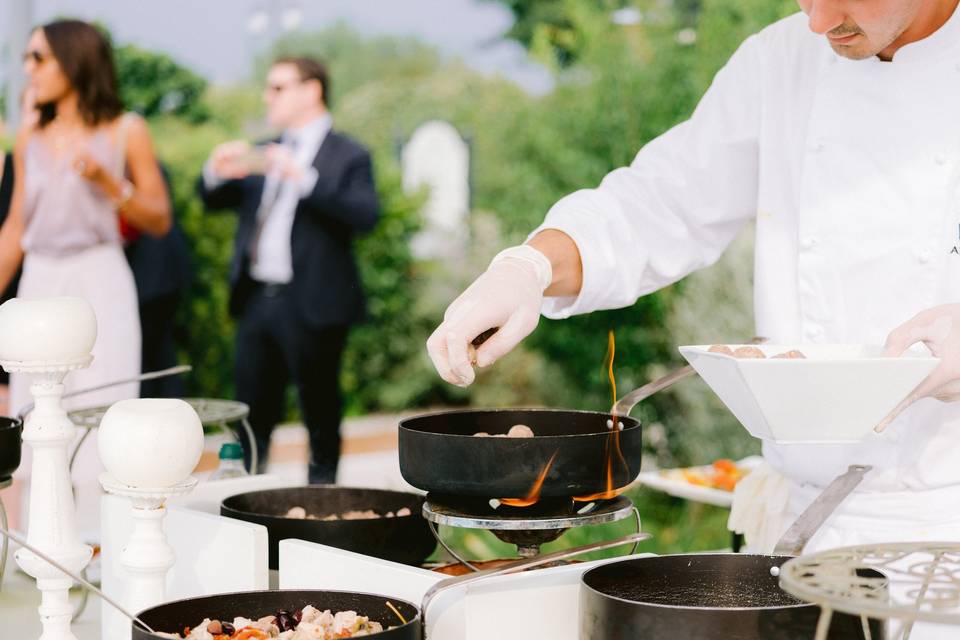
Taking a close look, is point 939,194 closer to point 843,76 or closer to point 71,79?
point 843,76

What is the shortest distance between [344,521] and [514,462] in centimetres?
32

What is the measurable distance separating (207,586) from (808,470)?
35.8 inches

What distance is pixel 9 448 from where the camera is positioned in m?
1.65

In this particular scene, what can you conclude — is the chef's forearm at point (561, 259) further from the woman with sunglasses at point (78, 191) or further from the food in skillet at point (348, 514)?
the woman with sunglasses at point (78, 191)

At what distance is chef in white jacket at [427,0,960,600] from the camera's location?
1.79m

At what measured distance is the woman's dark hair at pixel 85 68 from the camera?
4.13 meters

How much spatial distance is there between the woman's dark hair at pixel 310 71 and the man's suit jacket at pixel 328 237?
221 millimetres

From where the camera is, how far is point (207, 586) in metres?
1.63

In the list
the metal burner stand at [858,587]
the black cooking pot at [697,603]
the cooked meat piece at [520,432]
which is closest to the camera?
the metal burner stand at [858,587]

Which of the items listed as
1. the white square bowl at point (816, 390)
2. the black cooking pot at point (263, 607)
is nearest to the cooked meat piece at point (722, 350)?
the white square bowl at point (816, 390)

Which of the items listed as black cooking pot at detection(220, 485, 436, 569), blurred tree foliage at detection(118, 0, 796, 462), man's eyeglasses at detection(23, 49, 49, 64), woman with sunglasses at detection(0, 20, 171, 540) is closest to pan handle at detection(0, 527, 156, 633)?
black cooking pot at detection(220, 485, 436, 569)

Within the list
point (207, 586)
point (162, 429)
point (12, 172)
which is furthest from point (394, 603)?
point (12, 172)

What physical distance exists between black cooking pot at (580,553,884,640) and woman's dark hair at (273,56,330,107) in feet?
14.0

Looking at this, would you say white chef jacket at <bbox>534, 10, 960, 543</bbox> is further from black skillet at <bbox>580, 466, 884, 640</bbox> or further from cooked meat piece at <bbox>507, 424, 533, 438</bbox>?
cooked meat piece at <bbox>507, 424, 533, 438</bbox>
